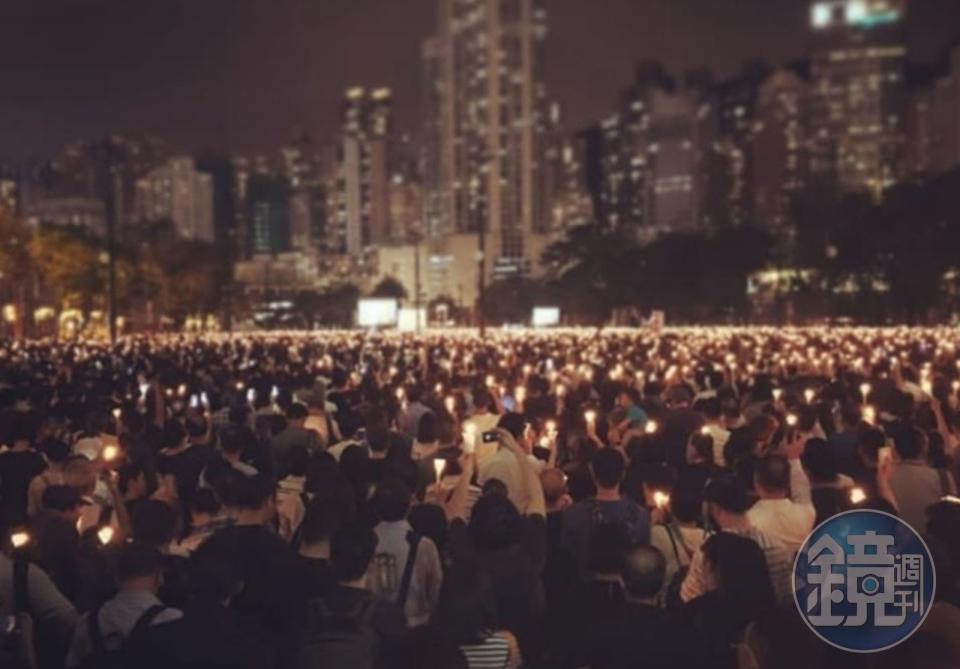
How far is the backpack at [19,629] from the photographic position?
5818 mm

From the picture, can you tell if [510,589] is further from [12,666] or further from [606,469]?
[12,666]

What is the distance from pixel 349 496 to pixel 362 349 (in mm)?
26605

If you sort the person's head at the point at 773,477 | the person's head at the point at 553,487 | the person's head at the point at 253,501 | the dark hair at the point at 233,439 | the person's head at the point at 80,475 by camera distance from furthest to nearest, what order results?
the dark hair at the point at 233,439, the person's head at the point at 553,487, the person's head at the point at 80,475, the person's head at the point at 773,477, the person's head at the point at 253,501

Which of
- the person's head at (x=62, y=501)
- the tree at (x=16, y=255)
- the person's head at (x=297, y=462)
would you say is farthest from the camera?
the tree at (x=16, y=255)

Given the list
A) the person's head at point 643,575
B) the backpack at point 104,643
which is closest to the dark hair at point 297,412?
the backpack at point 104,643

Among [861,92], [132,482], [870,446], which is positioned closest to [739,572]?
[870,446]

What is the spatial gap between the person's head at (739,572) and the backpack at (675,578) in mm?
254

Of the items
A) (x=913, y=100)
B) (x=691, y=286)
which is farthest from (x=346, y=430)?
(x=913, y=100)

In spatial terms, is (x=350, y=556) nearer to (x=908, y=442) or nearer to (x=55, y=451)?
(x=908, y=442)

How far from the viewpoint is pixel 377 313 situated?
67625 mm

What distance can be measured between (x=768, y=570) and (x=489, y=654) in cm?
173

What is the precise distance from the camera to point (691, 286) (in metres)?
92.4

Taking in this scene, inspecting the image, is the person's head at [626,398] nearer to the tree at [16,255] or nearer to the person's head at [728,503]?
the person's head at [728,503]

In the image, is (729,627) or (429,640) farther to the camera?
(729,627)
